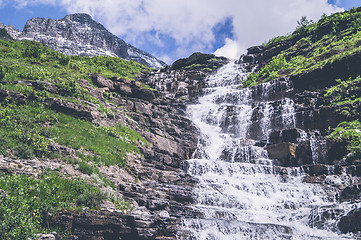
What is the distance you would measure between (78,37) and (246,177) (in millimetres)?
140513

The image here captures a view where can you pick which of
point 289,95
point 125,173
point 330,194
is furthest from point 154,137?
point 289,95

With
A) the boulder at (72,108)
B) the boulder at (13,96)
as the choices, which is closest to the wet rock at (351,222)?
the boulder at (72,108)

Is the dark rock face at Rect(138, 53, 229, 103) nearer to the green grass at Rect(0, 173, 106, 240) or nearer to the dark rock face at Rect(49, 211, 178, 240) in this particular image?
the green grass at Rect(0, 173, 106, 240)

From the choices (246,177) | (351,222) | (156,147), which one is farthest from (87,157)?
(351,222)

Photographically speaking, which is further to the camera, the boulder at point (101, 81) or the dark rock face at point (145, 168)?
the boulder at point (101, 81)

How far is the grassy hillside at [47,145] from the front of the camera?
495 inches

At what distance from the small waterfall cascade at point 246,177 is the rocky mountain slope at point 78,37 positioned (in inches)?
4156

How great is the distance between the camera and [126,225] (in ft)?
48.2

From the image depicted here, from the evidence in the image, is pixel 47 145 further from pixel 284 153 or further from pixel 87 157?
pixel 284 153

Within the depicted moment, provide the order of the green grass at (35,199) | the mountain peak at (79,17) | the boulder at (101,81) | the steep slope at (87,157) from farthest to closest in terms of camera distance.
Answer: the mountain peak at (79,17)
the boulder at (101,81)
the steep slope at (87,157)
the green grass at (35,199)

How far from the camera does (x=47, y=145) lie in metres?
19.4

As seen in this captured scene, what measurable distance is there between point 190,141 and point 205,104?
13.8m

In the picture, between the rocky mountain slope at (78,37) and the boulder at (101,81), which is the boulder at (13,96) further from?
the rocky mountain slope at (78,37)

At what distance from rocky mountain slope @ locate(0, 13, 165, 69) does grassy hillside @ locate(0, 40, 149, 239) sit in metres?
108
